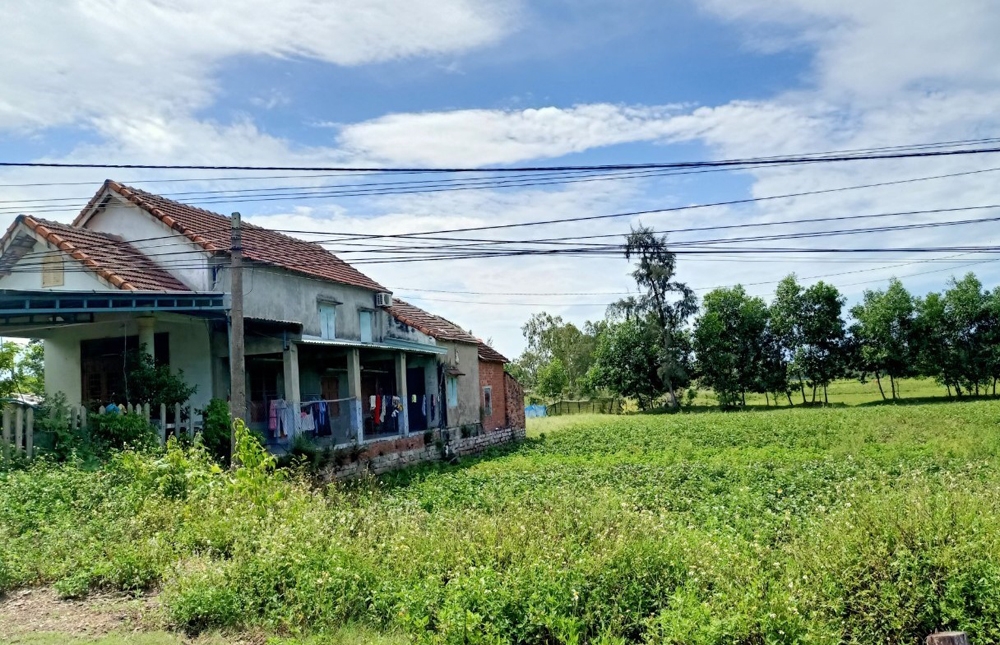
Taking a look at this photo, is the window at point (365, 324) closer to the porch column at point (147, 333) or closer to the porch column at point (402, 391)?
the porch column at point (402, 391)

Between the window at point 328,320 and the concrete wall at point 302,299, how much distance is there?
18 cm

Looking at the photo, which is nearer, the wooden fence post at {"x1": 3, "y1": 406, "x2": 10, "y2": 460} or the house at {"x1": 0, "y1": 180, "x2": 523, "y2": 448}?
the wooden fence post at {"x1": 3, "y1": 406, "x2": 10, "y2": 460}

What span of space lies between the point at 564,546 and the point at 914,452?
15.5 m

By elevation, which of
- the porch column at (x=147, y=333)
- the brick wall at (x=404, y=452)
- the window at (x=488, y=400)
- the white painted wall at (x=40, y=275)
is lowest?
the brick wall at (x=404, y=452)

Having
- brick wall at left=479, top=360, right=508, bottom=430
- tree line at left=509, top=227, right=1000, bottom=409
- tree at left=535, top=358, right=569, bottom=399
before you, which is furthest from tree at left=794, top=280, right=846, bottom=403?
brick wall at left=479, top=360, right=508, bottom=430

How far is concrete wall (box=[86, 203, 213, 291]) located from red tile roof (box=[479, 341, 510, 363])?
15373 mm

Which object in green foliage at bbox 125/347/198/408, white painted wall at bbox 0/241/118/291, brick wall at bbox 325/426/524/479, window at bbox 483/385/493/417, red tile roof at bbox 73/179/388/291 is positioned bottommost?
brick wall at bbox 325/426/524/479

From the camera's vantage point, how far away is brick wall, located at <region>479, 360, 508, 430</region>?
30362mm

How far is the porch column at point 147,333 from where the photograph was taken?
14.9 metres

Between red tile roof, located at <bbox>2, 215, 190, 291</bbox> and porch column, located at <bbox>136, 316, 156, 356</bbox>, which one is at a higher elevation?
red tile roof, located at <bbox>2, 215, 190, 291</bbox>

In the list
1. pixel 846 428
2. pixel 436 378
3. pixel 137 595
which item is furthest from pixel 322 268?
pixel 846 428

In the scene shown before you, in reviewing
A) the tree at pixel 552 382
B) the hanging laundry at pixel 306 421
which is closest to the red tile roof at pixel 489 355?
the hanging laundry at pixel 306 421

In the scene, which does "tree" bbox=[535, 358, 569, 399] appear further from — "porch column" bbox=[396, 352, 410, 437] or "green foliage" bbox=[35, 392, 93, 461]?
"green foliage" bbox=[35, 392, 93, 461]

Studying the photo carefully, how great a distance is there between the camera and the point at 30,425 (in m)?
10.9
